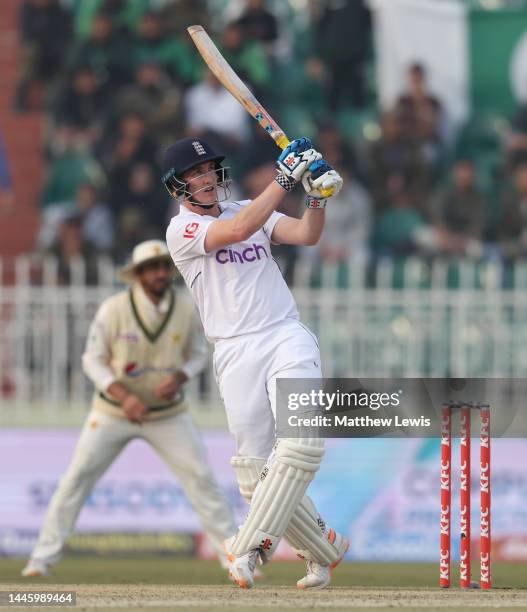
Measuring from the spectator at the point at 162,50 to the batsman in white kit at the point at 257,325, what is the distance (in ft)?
23.6

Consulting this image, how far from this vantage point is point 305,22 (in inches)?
588

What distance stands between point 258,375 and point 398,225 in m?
6.57

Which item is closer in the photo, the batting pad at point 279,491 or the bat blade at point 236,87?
the batting pad at point 279,491

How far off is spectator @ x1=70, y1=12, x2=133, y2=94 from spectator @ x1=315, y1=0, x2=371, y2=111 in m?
1.84

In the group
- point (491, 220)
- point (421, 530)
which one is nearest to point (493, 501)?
point (421, 530)

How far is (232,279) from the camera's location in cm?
725

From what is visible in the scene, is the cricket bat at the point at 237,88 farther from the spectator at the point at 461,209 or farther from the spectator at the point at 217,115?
the spectator at the point at 217,115

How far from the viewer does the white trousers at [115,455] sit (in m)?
9.60

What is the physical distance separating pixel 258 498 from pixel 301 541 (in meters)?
0.45

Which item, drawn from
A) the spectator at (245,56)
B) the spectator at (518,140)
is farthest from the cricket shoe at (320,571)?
the spectator at (245,56)

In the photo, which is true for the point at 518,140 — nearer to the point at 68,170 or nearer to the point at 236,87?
the point at 68,170

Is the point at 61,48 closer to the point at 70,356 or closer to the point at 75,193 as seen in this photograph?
the point at 75,193

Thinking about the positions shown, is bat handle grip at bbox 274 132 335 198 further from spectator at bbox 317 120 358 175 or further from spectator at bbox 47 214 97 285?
spectator at bbox 317 120 358 175

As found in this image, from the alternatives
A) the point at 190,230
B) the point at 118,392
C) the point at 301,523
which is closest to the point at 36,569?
the point at 118,392
